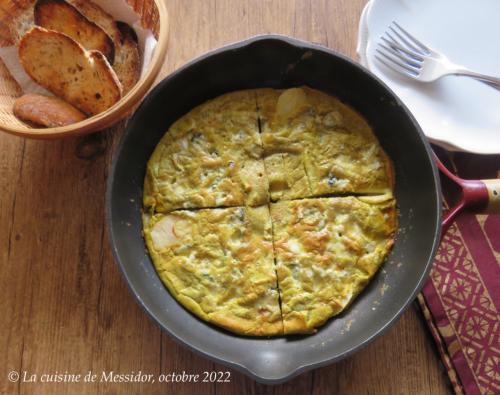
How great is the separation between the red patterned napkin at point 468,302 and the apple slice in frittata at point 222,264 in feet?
2.38

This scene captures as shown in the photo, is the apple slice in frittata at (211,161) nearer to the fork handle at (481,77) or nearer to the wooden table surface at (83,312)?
the wooden table surface at (83,312)

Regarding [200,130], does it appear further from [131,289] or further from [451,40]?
[451,40]

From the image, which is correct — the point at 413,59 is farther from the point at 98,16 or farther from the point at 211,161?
the point at 98,16

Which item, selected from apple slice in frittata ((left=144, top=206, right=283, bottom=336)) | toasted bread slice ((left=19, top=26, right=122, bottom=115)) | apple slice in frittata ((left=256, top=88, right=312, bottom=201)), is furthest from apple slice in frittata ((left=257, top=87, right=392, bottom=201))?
toasted bread slice ((left=19, top=26, right=122, bottom=115))

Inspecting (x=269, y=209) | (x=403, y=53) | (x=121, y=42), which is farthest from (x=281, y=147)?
(x=121, y=42)

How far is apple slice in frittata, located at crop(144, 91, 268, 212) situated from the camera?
2.39m

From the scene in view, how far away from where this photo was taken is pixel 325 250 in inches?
91.7

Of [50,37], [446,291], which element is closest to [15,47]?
[50,37]

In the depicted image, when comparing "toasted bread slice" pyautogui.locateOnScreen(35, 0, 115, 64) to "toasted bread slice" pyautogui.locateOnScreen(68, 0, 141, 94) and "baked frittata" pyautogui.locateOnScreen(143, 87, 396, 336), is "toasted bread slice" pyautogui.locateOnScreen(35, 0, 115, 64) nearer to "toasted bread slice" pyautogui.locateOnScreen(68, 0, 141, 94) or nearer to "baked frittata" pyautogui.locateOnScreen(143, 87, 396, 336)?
"toasted bread slice" pyautogui.locateOnScreen(68, 0, 141, 94)

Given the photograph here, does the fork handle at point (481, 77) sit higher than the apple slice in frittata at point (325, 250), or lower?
higher

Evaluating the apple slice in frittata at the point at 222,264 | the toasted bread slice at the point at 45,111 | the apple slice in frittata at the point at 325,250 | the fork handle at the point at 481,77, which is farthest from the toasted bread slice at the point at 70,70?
the fork handle at the point at 481,77

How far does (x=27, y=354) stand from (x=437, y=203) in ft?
6.15

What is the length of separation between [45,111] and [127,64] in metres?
0.41

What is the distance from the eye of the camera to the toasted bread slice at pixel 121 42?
2.41 metres
